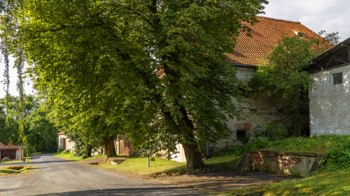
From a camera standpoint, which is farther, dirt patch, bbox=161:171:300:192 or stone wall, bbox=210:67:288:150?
stone wall, bbox=210:67:288:150

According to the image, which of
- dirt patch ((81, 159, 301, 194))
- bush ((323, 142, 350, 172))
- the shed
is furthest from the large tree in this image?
the shed

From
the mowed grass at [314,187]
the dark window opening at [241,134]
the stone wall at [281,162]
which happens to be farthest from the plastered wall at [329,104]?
the mowed grass at [314,187]

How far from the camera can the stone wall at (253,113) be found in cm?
1930

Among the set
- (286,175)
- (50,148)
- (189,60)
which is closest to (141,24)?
(189,60)

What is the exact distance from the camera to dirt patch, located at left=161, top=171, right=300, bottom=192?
951 centimetres

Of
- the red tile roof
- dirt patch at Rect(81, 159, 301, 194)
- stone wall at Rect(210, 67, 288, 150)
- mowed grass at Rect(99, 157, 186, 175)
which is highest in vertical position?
the red tile roof

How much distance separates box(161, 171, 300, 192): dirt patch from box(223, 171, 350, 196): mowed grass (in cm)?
93

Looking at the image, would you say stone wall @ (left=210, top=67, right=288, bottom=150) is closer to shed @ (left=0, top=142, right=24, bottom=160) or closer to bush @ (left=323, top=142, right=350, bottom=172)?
bush @ (left=323, top=142, right=350, bottom=172)

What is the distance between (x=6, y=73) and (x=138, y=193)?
5097 mm

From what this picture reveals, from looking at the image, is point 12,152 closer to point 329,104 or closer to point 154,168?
point 154,168

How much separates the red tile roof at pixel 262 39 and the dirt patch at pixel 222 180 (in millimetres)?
8957

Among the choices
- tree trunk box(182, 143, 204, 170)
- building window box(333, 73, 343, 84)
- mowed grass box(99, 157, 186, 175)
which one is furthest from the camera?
building window box(333, 73, 343, 84)

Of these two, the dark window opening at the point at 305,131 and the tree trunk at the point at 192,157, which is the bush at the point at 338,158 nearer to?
the tree trunk at the point at 192,157

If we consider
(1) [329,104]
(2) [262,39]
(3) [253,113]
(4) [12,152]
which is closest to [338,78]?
(1) [329,104]
